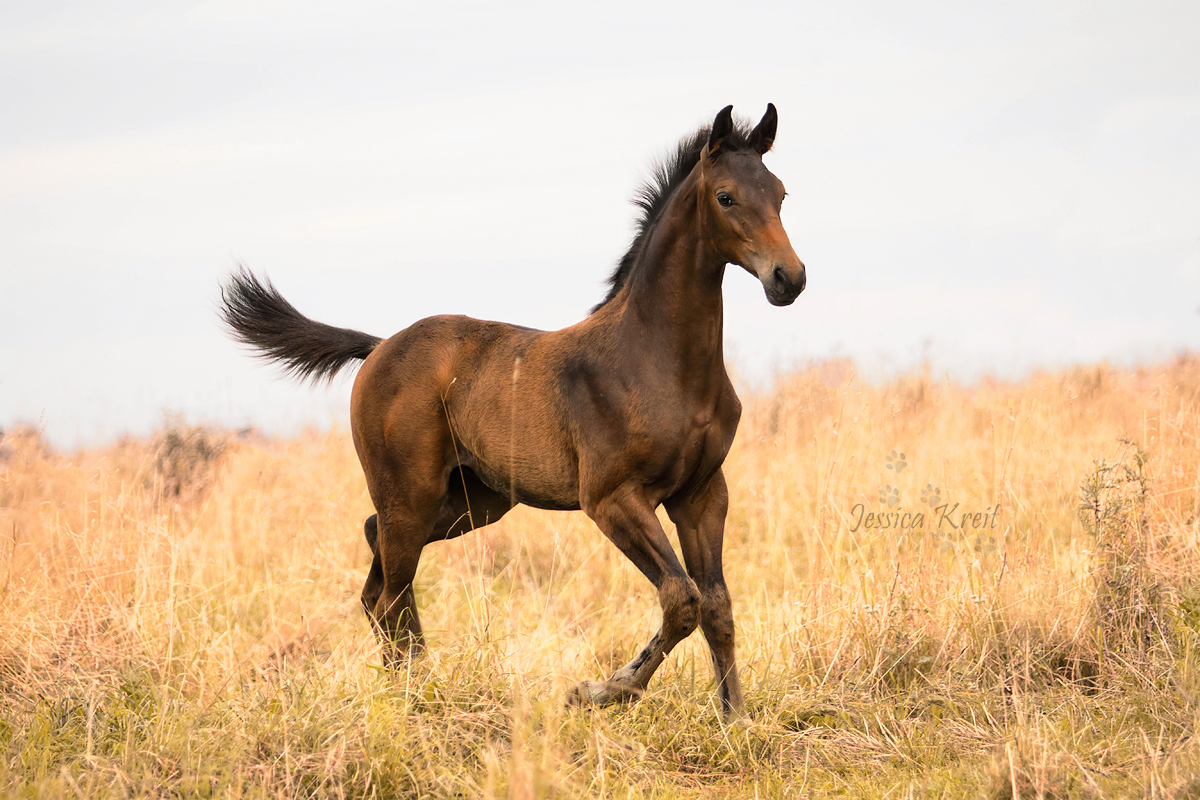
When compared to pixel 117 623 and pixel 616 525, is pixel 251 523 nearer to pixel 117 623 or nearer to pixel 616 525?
pixel 117 623

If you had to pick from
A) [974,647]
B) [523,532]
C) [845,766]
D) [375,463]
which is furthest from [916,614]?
[523,532]

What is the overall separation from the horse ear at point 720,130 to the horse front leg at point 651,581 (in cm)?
151

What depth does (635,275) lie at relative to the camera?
4.38m

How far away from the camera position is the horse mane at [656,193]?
441 cm

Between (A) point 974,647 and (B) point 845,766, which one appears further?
(A) point 974,647

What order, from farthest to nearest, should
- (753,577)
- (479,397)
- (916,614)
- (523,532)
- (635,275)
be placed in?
1. (523,532)
2. (753,577)
3. (916,614)
4. (479,397)
5. (635,275)

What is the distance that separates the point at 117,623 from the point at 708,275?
3.96m

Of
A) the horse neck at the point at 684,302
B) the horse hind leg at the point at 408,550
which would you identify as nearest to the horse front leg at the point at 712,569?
the horse neck at the point at 684,302

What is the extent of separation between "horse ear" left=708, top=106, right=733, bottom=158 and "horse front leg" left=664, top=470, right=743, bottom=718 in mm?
1466

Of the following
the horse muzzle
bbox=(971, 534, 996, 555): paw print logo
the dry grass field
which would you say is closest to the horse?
the horse muzzle

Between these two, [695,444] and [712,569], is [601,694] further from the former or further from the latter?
[695,444]

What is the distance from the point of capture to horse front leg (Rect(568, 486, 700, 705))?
3.85 meters

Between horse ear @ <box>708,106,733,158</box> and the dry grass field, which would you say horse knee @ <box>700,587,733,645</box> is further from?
horse ear @ <box>708,106,733,158</box>

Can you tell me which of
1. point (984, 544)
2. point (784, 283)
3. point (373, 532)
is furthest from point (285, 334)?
point (984, 544)
